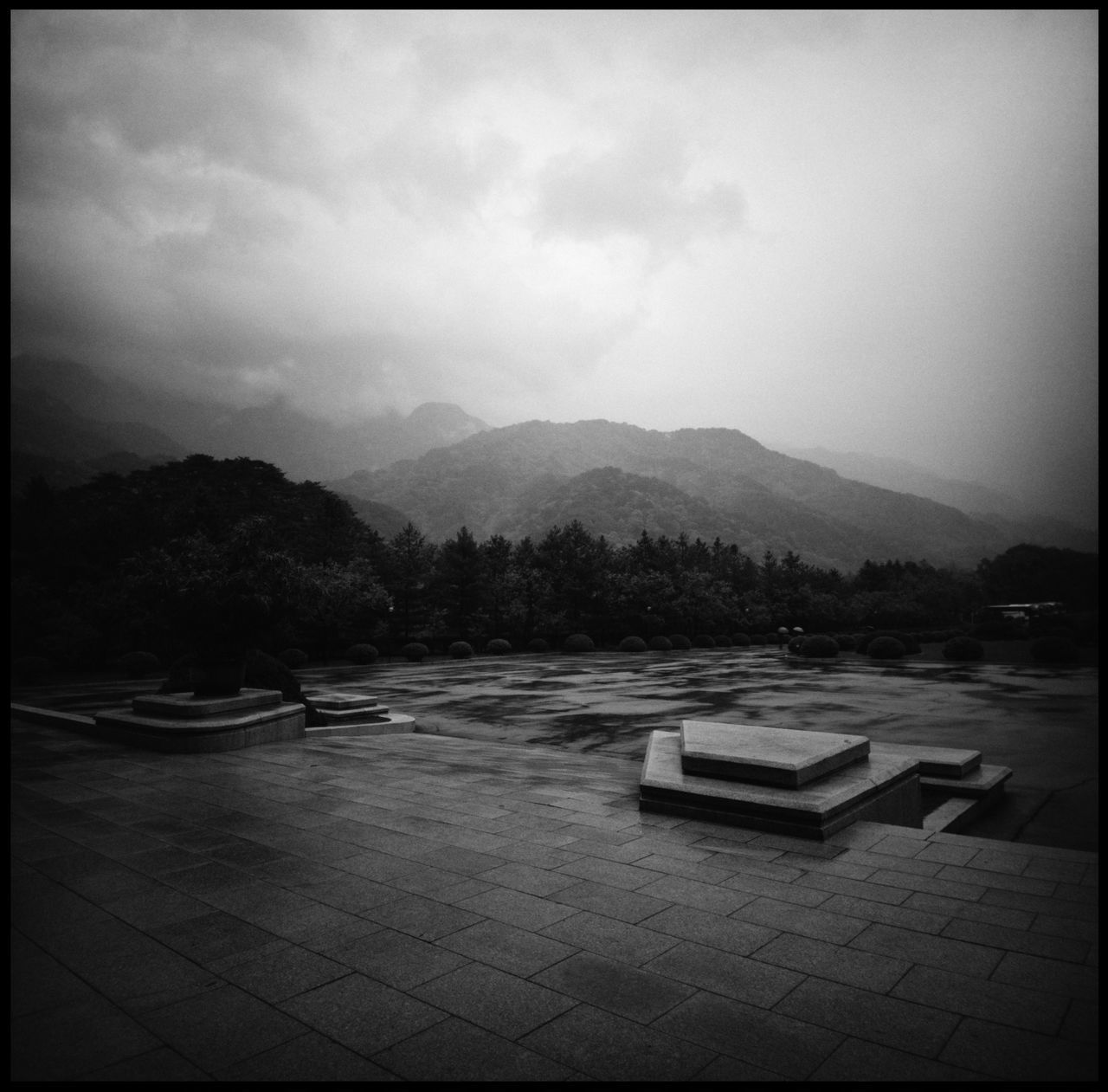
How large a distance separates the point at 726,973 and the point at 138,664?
28.9m

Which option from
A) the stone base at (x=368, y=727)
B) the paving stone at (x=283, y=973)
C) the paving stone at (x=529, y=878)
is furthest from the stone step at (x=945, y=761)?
the stone base at (x=368, y=727)

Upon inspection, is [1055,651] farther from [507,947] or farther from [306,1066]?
[306,1066]

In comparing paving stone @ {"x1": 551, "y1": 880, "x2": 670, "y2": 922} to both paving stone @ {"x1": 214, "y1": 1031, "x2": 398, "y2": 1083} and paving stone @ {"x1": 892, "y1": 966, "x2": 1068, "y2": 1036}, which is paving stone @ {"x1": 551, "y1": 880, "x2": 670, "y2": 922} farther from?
paving stone @ {"x1": 214, "y1": 1031, "x2": 398, "y2": 1083}

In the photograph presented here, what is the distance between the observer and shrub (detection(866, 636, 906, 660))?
1198 inches

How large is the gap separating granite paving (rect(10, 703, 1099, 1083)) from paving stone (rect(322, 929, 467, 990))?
0.05 feet

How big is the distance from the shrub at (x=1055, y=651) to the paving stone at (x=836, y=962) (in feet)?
97.3

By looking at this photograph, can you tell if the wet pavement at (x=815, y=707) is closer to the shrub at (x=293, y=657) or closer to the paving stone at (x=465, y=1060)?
the shrub at (x=293, y=657)

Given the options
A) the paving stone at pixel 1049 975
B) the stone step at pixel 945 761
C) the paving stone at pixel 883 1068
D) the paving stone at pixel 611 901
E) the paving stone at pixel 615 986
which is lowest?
the stone step at pixel 945 761

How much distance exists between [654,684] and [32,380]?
142 m

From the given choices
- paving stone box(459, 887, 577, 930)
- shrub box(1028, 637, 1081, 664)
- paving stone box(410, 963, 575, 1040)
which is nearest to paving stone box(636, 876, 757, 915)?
paving stone box(459, 887, 577, 930)

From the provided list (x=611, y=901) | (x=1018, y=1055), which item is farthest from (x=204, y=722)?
(x=1018, y=1055)

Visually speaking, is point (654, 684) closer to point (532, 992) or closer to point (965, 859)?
point (965, 859)

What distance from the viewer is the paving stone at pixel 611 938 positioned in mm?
3427

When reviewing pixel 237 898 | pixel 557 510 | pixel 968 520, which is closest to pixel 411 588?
pixel 237 898
